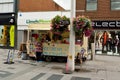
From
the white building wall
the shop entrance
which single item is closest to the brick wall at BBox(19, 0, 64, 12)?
the white building wall

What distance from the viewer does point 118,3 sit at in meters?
25.7

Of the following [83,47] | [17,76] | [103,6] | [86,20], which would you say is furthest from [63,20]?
[103,6]

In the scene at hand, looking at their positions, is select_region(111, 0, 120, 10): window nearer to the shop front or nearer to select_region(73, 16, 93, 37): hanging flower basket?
the shop front

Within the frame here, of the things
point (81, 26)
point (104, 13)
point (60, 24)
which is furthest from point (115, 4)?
point (81, 26)

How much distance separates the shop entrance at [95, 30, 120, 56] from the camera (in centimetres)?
2420

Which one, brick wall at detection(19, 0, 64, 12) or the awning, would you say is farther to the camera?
brick wall at detection(19, 0, 64, 12)

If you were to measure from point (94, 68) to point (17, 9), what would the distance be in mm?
14293

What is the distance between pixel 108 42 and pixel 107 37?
0.50 metres

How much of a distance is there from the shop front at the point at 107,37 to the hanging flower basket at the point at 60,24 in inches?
393

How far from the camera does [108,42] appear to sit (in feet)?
80.0

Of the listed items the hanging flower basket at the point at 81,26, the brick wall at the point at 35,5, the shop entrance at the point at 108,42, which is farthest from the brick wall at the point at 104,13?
the hanging flower basket at the point at 81,26

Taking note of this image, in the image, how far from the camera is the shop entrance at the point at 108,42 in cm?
2420

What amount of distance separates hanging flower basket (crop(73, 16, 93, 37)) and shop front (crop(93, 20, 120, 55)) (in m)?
10.3

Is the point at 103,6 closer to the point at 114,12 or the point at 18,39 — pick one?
the point at 114,12
